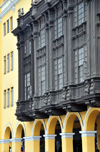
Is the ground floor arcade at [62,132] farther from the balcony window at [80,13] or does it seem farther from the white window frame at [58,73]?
the balcony window at [80,13]

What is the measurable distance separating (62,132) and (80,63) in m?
6.56

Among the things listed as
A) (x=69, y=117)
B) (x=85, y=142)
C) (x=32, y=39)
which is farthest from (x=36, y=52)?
(x=85, y=142)

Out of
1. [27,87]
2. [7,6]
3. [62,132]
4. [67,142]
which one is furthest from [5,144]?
[67,142]

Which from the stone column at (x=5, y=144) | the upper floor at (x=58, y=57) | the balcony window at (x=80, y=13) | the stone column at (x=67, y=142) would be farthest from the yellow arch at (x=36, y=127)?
the balcony window at (x=80, y=13)

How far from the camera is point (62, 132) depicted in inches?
1428

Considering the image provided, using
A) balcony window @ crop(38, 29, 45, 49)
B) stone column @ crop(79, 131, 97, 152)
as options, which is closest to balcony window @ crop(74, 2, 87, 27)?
balcony window @ crop(38, 29, 45, 49)

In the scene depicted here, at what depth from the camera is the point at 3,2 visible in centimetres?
5544

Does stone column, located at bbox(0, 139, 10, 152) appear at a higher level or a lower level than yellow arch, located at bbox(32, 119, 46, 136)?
lower

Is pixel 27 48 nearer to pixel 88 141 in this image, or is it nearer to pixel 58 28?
pixel 58 28

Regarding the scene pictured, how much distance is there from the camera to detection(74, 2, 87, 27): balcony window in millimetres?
32237

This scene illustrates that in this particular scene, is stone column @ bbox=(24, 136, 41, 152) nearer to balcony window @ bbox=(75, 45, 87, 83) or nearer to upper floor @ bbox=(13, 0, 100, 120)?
upper floor @ bbox=(13, 0, 100, 120)

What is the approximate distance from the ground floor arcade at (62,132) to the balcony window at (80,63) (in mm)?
2301

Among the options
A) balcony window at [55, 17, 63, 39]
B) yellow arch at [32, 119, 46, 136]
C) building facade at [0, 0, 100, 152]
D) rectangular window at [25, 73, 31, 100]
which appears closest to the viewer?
building facade at [0, 0, 100, 152]

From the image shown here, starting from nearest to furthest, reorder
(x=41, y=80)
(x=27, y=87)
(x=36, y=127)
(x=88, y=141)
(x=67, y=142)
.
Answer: (x=88, y=141)
(x=67, y=142)
(x=41, y=80)
(x=36, y=127)
(x=27, y=87)
